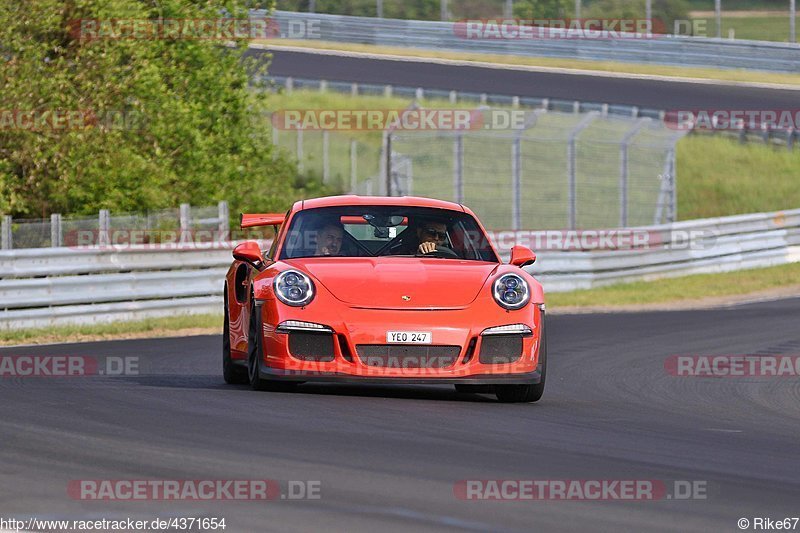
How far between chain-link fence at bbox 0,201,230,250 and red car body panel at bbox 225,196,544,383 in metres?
9.72

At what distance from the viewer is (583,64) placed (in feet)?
147

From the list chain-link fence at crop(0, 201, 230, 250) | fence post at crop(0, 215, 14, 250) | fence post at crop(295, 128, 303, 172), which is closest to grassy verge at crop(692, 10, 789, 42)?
fence post at crop(295, 128, 303, 172)

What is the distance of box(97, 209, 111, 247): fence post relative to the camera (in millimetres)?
19578

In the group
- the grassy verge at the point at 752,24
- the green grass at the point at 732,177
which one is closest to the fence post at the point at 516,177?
the green grass at the point at 732,177

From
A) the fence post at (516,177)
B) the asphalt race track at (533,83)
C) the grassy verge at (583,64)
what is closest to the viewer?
the fence post at (516,177)

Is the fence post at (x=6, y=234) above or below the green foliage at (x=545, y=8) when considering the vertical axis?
below

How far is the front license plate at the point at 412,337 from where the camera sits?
916 cm

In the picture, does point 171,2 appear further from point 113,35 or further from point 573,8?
point 573,8

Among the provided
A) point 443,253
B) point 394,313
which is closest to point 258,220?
point 443,253

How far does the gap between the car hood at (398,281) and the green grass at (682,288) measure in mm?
13734

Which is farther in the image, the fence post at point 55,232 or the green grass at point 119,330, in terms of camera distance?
the fence post at point 55,232

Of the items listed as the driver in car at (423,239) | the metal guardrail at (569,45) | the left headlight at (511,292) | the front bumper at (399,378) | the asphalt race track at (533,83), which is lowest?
the front bumper at (399,378)

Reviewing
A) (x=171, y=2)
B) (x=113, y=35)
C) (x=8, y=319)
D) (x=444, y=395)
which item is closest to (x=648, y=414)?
(x=444, y=395)

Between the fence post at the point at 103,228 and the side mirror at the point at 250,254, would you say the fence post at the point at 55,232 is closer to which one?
the fence post at the point at 103,228
